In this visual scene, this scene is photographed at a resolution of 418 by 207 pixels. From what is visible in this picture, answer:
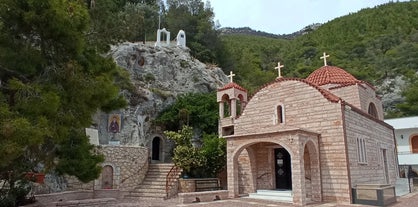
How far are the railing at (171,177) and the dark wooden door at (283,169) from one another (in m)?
5.09

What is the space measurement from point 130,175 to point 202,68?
14089mm

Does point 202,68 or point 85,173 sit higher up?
point 202,68

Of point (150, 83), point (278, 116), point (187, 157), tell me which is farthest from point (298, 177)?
point (150, 83)

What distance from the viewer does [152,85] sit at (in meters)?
25.7

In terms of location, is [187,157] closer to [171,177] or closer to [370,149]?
[171,177]

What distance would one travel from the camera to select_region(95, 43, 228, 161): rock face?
21.2 metres

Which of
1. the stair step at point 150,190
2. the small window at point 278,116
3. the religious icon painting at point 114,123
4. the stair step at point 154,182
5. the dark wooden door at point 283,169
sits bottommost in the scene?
the stair step at point 150,190

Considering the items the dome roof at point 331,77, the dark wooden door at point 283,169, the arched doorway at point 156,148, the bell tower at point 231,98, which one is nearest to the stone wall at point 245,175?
the dark wooden door at point 283,169

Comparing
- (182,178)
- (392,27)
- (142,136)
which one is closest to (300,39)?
(392,27)

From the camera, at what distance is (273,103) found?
46.0ft

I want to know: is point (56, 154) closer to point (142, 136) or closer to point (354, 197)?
point (354, 197)

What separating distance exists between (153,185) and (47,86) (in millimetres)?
10103

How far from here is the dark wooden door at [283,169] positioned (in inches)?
540

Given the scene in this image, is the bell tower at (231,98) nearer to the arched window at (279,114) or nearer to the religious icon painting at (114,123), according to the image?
the arched window at (279,114)
